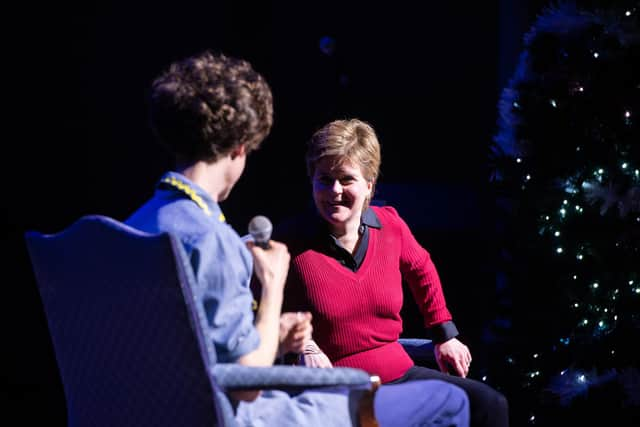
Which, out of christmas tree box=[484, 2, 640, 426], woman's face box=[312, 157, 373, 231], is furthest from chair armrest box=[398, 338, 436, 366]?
christmas tree box=[484, 2, 640, 426]

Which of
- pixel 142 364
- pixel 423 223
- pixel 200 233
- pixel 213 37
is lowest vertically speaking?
pixel 423 223

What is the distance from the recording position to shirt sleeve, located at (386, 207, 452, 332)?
8.38ft

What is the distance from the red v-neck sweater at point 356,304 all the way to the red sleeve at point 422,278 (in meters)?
0.08

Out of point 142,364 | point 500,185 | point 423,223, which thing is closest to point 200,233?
point 142,364

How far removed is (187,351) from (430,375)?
1146mm

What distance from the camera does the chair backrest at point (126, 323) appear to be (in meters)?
1.41

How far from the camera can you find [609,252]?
2.77 m

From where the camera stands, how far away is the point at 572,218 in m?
2.83

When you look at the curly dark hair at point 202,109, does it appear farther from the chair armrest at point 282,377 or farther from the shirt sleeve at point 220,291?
the chair armrest at point 282,377

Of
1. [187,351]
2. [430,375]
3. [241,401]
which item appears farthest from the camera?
[430,375]

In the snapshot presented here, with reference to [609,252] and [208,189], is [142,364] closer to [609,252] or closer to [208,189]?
[208,189]

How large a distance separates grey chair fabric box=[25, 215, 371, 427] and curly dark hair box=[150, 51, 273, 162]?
246mm

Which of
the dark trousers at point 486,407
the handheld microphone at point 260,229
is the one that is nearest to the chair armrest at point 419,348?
the dark trousers at point 486,407

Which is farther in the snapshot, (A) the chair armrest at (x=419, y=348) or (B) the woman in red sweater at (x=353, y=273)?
(A) the chair armrest at (x=419, y=348)
